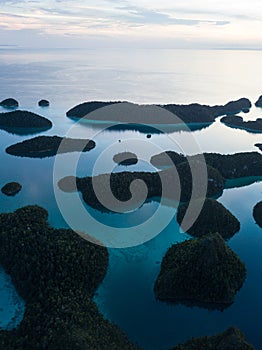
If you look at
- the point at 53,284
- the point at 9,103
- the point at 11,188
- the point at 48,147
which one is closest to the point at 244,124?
the point at 48,147

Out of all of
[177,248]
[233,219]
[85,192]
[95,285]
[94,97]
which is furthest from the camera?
[94,97]

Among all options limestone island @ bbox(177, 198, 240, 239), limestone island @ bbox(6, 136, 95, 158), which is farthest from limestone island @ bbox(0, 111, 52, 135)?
limestone island @ bbox(177, 198, 240, 239)

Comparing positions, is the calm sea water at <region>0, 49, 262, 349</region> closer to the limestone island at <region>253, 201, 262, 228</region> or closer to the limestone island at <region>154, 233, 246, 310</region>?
the limestone island at <region>253, 201, 262, 228</region>

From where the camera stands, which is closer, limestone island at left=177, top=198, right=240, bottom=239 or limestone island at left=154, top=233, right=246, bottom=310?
limestone island at left=154, top=233, right=246, bottom=310

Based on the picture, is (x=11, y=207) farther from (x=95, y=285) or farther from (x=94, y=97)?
(x=94, y=97)

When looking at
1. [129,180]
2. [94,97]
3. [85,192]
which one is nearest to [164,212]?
[129,180]
